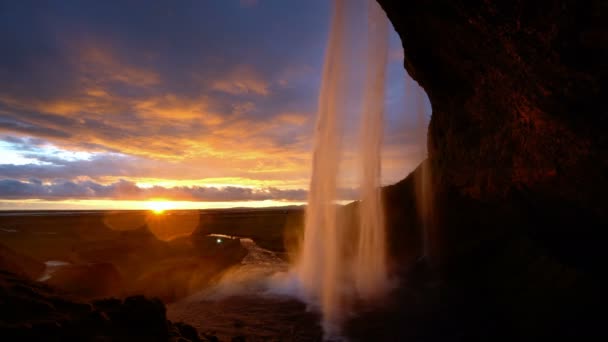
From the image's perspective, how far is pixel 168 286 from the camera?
15781 mm

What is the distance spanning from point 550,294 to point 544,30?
874cm

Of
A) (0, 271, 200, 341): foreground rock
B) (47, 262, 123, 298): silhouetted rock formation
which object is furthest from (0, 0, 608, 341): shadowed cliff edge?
(47, 262, 123, 298): silhouetted rock formation

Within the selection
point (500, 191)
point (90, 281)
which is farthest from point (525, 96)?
point (90, 281)

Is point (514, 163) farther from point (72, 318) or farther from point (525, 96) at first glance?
point (72, 318)

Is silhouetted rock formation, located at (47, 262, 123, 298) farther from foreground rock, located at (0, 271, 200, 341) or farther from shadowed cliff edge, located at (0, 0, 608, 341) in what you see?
foreground rock, located at (0, 271, 200, 341)

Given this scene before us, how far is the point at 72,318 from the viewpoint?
212 inches

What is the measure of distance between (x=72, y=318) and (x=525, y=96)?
40.9 feet

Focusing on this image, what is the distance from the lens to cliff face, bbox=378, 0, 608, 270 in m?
6.89

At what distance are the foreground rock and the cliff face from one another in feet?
35.3

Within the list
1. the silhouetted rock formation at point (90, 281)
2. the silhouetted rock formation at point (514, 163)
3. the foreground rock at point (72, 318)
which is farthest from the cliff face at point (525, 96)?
the silhouetted rock formation at point (90, 281)

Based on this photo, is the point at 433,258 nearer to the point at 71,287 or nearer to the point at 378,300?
the point at 378,300

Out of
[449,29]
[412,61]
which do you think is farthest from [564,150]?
[412,61]

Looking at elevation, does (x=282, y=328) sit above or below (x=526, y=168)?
below

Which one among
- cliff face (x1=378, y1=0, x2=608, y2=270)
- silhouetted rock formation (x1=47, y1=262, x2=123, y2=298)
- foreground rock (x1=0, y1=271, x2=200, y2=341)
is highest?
cliff face (x1=378, y1=0, x2=608, y2=270)
